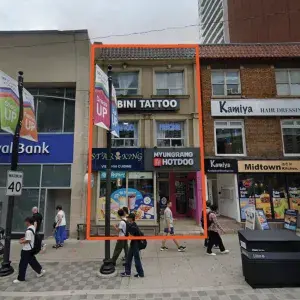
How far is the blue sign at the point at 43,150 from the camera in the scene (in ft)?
40.6

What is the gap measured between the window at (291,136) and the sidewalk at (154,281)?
7.22 m

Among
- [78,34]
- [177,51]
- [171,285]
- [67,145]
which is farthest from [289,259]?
[78,34]

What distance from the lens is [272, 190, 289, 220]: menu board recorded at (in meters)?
13.0

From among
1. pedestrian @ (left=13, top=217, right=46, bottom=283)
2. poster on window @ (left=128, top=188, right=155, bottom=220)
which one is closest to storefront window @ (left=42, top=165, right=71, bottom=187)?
poster on window @ (left=128, top=188, right=155, bottom=220)

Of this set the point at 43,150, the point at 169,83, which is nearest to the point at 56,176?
the point at 43,150

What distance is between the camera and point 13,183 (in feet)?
24.3

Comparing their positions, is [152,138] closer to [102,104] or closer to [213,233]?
[213,233]

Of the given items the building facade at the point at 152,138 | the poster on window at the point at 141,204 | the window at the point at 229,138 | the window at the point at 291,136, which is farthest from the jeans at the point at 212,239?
the window at the point at 291,136

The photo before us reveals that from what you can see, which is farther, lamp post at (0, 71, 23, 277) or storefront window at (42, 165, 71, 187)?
storefront window at (42, 165, 71, 187)

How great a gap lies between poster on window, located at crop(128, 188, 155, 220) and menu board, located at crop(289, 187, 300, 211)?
6873 mm

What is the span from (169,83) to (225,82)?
3.02 m

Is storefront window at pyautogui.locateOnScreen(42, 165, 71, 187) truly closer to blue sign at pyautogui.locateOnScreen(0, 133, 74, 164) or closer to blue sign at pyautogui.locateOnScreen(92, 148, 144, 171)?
blue sign at pyautogui.locateOnScreen(0, 133, 74, 164)

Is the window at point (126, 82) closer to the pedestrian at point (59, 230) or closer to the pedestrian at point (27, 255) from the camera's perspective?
the pedestrian at point (59, 230)

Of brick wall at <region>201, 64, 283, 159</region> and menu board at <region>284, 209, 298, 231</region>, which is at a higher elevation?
brick wall at <region>201, 64, 283, 159</region>
